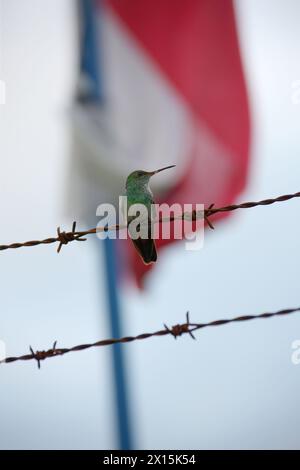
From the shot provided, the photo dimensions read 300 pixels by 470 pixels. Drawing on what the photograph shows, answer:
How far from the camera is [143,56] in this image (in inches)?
274

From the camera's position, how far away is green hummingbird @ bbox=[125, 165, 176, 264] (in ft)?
14.6

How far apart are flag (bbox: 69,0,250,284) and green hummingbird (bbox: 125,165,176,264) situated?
140cm

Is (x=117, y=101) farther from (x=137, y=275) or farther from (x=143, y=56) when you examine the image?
(x=137, y=275)

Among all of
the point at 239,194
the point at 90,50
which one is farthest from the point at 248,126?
the point at 90,50

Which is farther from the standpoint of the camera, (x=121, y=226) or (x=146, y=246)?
(x=146, y=246)

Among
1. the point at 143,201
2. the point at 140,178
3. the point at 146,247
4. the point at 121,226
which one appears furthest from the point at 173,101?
the point at 121,226

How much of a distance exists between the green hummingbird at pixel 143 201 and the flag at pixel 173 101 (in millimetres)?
1403

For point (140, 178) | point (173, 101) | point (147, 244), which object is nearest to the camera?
point (147, 244)

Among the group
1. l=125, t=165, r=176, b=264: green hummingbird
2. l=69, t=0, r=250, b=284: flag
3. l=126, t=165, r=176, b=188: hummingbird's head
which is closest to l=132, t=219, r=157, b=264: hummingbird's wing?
l=125, t=165, r=176, b=264: green hummingbird

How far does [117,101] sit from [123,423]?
263cm

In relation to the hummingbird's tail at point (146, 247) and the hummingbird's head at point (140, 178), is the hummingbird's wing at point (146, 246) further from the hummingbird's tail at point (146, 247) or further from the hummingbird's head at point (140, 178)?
the hummingbird's head at point (140, 178)

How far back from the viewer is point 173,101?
22.9 feet

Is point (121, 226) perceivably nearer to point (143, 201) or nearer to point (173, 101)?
point (143, 201)

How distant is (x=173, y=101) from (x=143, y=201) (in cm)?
254
